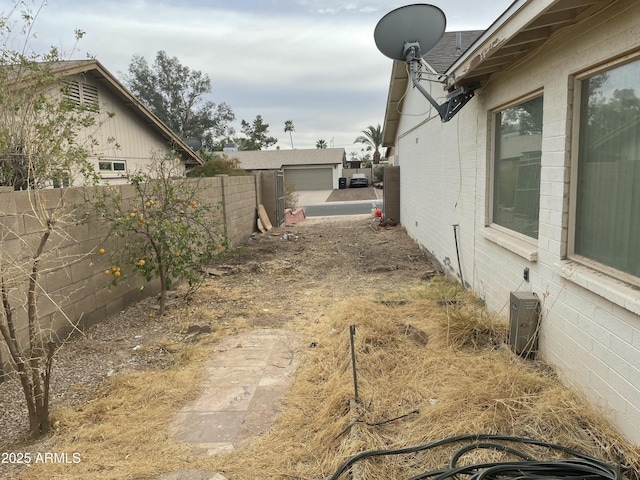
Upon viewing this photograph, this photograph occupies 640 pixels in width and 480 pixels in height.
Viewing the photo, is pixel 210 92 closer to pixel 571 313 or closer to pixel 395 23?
pixel 395 23

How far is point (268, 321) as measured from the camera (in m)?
5.69

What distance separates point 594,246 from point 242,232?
9.87 metres

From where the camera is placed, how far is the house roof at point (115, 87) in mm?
9568

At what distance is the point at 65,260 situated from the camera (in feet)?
15.6

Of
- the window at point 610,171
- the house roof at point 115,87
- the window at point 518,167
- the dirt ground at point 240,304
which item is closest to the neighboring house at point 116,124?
the house roof at point 115,87

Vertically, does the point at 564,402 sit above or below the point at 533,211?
below

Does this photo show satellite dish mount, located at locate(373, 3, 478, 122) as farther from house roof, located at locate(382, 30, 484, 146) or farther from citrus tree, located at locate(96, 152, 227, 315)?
citrus tree, located at locate(96, 152, 227, 315)

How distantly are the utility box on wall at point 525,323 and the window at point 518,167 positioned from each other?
0.71 m

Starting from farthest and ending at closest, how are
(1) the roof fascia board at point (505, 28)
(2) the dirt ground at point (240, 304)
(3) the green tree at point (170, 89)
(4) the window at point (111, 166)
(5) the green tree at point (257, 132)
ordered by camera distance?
(5) the green tree at point (257, 132), (3) the green tree at point (170, 89), (4) the window at point (111, 166), (2) the dirt ground at point (240, 304), (1) the roof fascia board at point (505, 28)

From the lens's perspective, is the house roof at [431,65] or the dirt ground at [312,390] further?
the house roof at [431,65]

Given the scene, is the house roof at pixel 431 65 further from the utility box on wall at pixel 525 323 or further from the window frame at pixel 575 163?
the utility box on wall at pixel 525 323

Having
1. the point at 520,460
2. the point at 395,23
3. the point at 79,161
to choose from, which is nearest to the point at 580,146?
the point at 520,460

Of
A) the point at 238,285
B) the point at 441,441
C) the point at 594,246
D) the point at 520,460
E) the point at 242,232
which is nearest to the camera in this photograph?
the point at 520,460

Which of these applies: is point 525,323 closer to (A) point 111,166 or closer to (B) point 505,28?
(B) point 505,28
